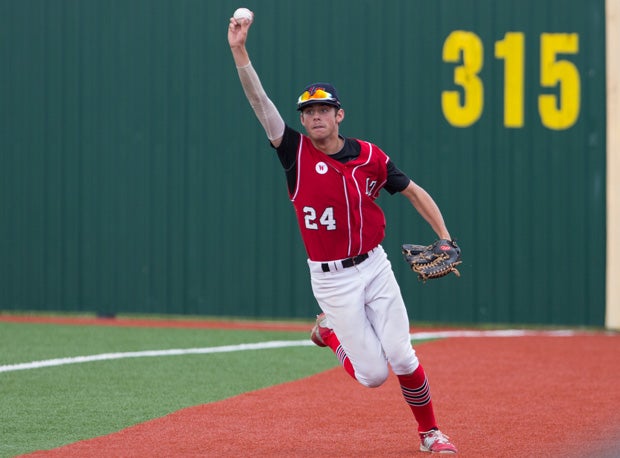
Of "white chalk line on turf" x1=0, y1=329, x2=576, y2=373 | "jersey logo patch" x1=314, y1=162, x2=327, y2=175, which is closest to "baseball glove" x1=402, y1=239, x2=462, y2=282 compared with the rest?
"jersey logo patch" x1=314, y1=162, x2=327, y2=175

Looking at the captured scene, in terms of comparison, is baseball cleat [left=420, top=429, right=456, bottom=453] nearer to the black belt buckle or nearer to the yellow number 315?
the black belt buckle

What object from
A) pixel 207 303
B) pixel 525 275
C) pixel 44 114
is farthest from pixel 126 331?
pixel 525 275

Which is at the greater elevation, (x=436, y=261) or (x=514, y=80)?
(x=514, y=80)

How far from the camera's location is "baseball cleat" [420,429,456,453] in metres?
6.36

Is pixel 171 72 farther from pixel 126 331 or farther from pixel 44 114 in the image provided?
pixel 126 331

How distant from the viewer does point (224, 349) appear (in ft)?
36.5

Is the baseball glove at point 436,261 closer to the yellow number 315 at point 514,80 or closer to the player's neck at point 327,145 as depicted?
the player's neck at point 327,145

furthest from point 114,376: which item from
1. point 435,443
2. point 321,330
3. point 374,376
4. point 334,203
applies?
point 435,443

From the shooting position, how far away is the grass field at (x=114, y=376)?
286 inches

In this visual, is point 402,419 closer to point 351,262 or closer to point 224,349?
point 351,262

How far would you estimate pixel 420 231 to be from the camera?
12938 millimetres

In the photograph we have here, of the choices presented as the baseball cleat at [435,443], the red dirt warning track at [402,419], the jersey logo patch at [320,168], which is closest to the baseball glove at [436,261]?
the jersey logo patch at [320,168]

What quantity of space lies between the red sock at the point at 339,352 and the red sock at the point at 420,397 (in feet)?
1.25

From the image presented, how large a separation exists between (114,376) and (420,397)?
11.2 feet
